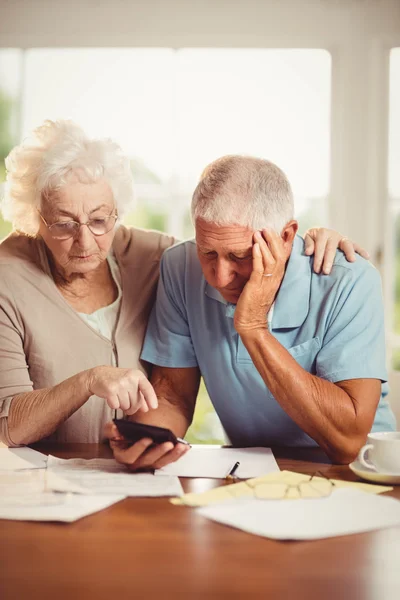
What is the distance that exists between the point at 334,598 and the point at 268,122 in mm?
3861

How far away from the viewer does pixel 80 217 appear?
1958 mm

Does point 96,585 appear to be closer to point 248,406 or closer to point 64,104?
point 248,406

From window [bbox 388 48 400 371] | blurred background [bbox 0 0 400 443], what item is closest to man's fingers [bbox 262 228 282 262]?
blurred background [bbox 0 0 400 443]

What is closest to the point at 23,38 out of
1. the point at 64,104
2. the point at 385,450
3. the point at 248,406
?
the point at 64,104

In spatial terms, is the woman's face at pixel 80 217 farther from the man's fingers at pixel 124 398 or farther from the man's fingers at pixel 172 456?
the man's fingers at pixel 172 456

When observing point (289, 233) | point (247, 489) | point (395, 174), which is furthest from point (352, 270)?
point (395, 174)

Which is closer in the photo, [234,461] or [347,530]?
[347,530]

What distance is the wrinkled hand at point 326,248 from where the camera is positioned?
1.85 m

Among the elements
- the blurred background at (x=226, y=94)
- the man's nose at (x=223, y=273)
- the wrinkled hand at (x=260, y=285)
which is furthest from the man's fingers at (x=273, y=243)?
the blurred background at (x=226, y=94)

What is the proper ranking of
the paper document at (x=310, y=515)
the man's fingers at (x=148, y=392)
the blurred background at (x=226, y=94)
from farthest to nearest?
the blurred background at (x=226, y=94) < the man's fingers at (x=148, y=392) < the paper document at (x=310, y=515)

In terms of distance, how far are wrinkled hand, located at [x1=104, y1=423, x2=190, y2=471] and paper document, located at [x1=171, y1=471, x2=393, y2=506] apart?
0.51 feet

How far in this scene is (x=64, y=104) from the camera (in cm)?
450

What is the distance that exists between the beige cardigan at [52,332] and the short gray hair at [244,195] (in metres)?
0.49

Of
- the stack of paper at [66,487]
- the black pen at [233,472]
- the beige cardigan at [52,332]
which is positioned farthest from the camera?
the beige cardigan at [52,332]
